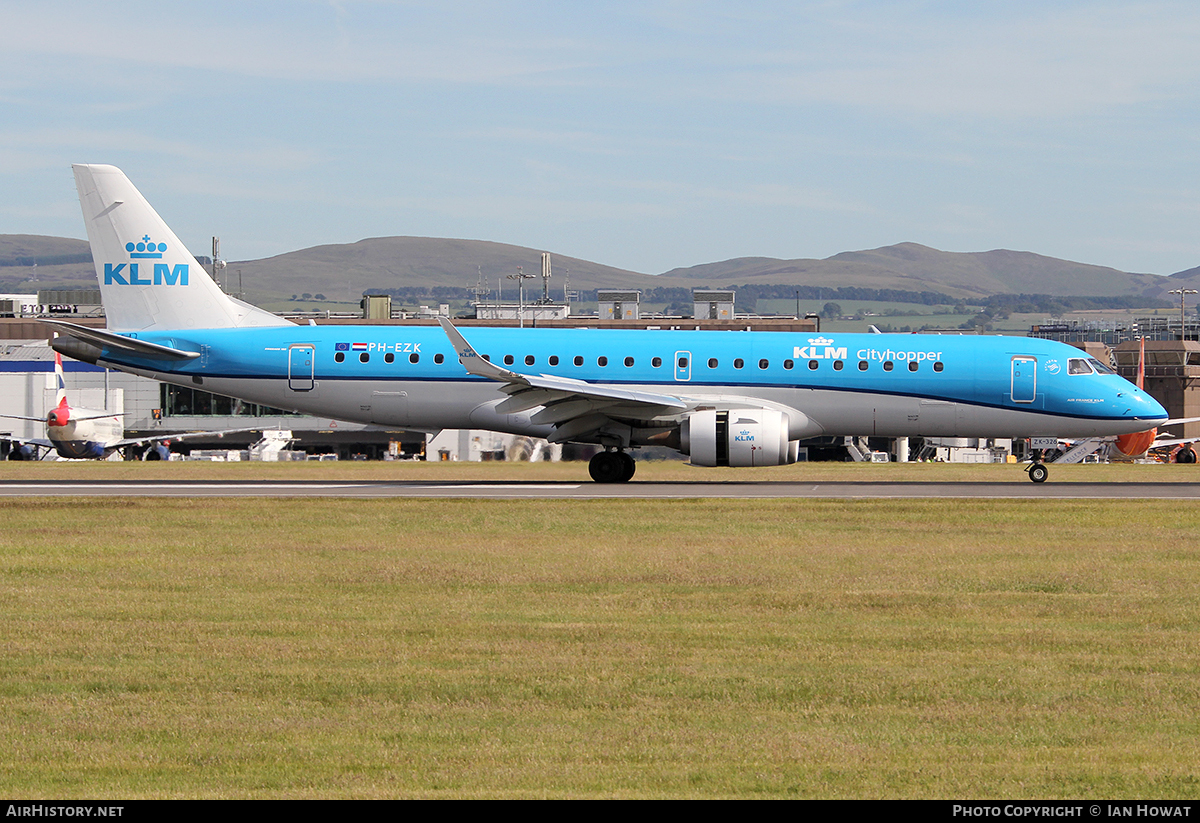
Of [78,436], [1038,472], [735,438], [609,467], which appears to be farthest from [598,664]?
[78,436]

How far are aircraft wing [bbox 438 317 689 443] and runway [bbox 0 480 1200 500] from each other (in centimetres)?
170

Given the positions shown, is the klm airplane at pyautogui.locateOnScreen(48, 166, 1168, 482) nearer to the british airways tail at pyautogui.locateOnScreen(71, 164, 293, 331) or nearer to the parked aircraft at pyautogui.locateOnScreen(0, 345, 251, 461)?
the british airways tail at pyautogui.locateOnScreen(71, 164, 293, 331)

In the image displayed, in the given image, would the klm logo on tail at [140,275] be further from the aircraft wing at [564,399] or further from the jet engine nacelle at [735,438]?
the jet engine nacelle at [735,438]

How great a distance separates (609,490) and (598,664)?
1961cm

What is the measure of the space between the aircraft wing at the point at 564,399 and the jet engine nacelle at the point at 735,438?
0.92m

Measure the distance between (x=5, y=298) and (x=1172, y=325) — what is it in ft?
463

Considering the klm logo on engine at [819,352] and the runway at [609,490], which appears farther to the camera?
the klm logo on engine at [819,352]

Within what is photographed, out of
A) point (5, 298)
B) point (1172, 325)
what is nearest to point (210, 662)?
point (5, 298)

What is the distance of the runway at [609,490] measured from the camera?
97.3 feet

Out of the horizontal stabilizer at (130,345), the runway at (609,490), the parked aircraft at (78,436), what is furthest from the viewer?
the parked aircraft at (78,436)

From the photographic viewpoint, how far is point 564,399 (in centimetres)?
3231

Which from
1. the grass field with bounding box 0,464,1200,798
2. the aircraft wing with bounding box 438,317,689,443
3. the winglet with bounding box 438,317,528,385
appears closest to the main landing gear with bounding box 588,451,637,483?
the aircraft wing with bounding box 438,317,689,443

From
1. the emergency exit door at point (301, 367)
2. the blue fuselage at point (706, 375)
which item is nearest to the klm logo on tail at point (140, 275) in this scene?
the blue fuselage at point (706, 375)
